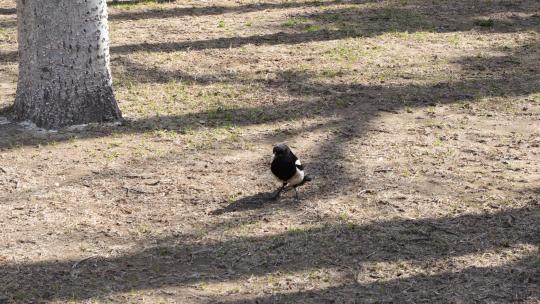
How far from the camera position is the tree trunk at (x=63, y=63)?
305 inches

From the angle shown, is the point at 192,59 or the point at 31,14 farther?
the point at 192,59

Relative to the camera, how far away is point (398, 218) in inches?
247

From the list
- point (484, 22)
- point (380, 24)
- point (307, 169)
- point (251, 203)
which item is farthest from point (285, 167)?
point (484, 22)

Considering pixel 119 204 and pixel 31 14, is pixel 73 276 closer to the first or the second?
pixel 119 204

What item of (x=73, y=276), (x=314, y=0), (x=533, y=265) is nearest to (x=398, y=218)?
(x=533, y=265)

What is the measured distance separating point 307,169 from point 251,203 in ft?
2.82

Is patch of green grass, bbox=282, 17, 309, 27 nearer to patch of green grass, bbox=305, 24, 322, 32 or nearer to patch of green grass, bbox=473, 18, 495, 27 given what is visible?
patch of green grass, bbox=305, 24, 322, 32

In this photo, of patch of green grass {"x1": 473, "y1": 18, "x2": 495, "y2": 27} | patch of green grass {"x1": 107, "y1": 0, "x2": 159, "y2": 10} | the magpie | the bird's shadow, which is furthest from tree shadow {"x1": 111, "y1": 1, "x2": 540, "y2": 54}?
the magpie

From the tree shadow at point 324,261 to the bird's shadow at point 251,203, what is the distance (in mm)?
547

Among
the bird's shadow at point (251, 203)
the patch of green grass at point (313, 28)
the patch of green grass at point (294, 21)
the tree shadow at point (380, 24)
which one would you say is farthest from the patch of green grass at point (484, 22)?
the bird's shadow at point (251, 203)

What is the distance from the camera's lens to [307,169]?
729 centimetres

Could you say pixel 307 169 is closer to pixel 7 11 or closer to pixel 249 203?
pixel 249 203

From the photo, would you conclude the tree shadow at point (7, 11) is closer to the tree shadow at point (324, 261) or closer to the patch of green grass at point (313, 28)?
the patch of green grass at point (313, 28)

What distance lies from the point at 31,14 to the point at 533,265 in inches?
194
